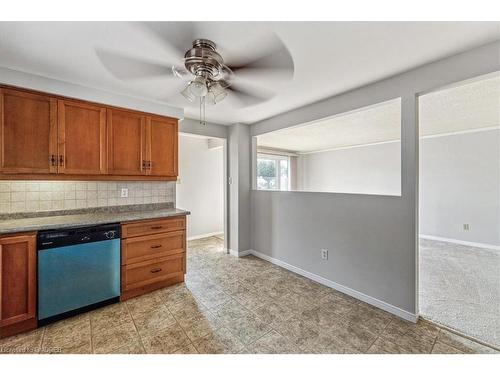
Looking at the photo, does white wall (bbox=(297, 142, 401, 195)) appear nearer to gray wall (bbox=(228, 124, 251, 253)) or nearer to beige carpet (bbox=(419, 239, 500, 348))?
beige carpet (bbox=(419, 239, 500, 348))

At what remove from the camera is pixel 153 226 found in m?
2.51

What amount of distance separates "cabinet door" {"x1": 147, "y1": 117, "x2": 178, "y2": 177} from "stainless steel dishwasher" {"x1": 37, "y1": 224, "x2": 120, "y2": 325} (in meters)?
0.90

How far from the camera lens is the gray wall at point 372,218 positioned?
185 cm

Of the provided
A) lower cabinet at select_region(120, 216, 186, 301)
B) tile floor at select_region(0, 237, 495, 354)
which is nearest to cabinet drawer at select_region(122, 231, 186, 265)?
lower cabinet at select_region(120, 216, 186, 301)

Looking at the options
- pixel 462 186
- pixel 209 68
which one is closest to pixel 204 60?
pixel 209 68

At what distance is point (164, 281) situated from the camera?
2.64 metres

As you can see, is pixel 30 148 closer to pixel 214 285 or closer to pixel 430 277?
pixel 214 285

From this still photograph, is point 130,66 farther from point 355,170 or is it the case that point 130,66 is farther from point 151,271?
point 355,170

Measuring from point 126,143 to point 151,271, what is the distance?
1532 millimetres

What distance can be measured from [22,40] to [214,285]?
2796 millimetres

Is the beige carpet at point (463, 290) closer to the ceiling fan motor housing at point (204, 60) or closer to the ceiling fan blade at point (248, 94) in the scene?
the ceiling fan blade at point (248, 94)

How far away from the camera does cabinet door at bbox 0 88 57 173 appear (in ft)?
6.31

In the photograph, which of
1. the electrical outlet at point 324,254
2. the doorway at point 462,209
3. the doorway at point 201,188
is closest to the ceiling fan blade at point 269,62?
the doorway at point 462,209
